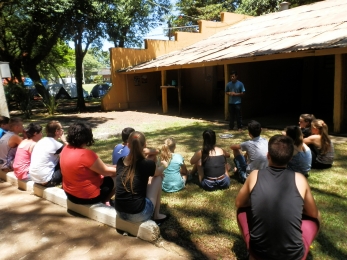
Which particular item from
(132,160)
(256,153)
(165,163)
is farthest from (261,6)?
(132,160)

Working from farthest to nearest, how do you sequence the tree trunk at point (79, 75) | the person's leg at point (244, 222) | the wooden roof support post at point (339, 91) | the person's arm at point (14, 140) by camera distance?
the tree trunk at point (79, 75) → the wooden roof support post at point (339, 91) → the person's arm at point (14, 140) → the person's leg at point (244, 222)

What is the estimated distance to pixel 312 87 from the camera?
12969 millimetres

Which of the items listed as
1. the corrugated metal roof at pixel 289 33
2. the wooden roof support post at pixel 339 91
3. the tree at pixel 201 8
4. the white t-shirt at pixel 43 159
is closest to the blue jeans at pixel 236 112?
the corrugated metal roof at pixel 289 33

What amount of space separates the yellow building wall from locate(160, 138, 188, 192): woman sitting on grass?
42.3 feet

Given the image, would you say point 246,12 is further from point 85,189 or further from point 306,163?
point 85,189

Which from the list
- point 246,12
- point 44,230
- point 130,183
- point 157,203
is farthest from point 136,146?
point 246,12

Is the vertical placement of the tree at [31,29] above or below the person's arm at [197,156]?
above

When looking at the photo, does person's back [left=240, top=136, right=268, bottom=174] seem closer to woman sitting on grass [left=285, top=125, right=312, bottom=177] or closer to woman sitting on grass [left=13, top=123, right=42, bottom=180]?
woman sitting on grass [left=285, top=125, right=312, bottom=177]

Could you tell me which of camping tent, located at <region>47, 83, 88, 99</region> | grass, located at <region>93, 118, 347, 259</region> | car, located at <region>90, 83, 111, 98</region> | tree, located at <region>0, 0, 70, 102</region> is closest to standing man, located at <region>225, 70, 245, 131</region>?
grass, located at <region>93, 118, 347, 259</region>

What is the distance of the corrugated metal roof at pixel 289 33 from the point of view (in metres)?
8.34

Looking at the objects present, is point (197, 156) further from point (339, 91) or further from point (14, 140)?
point (339, 91)

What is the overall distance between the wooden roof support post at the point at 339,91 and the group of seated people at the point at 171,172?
3.33m

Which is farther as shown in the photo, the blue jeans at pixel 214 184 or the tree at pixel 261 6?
the tree at pixel 261 6

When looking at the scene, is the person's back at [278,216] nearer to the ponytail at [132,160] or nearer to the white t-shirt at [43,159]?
the ponytail at [132,160]
